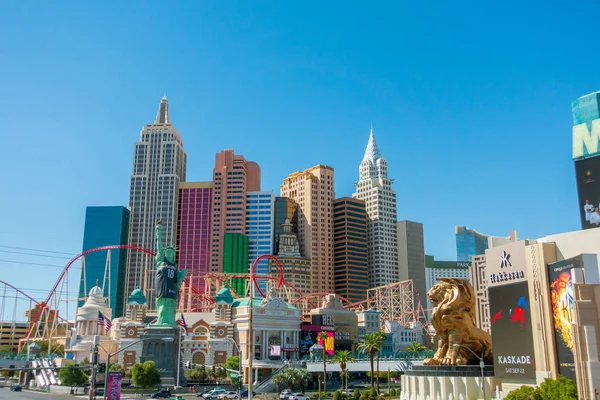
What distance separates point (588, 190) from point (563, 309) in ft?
47.9

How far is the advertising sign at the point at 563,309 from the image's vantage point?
2008 inches

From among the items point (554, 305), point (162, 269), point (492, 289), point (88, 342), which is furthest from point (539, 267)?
point (88, 342)

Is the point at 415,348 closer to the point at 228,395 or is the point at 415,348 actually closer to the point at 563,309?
the point at 228,395

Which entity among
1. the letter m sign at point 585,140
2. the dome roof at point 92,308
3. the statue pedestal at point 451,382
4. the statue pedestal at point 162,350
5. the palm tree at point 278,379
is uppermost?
the letter m sign at point 585,140

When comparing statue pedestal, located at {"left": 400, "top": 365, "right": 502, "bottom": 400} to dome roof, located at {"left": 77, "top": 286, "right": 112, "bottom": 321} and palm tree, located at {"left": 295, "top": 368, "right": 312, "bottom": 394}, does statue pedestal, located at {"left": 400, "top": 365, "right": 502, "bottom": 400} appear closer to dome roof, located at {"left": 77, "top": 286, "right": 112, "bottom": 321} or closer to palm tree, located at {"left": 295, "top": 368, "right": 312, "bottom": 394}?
palm tree, located at {"left": 295, "top": 368, "right": 312, "bottom": 394}

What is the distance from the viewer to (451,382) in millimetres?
65812

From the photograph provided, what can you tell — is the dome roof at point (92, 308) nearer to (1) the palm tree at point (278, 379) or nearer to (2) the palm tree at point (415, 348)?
(1) the palm tree at point (278, 379)

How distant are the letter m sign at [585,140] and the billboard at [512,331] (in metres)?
15.5

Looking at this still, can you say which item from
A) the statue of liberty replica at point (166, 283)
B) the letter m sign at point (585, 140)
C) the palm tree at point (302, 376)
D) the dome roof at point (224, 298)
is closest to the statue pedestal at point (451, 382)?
the letter m sign at point (585, 140)

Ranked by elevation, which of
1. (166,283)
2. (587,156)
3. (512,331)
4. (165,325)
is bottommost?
(512,331)

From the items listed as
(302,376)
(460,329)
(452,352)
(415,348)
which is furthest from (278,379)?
(460,329)

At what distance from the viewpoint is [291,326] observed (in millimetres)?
144625

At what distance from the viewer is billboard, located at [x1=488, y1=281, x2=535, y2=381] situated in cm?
5828

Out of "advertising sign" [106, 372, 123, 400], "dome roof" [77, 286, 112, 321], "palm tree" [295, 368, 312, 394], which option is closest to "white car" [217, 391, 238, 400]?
"palm tree" [295, 368, 312, 394]
